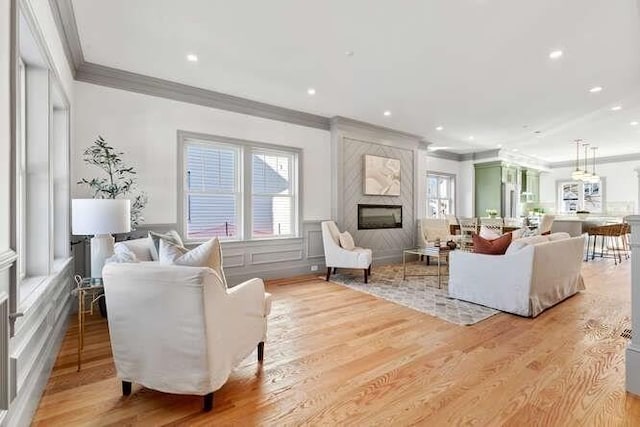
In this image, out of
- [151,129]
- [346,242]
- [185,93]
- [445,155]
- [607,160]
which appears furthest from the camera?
[607,160]

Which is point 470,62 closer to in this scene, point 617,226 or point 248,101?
point 248,101

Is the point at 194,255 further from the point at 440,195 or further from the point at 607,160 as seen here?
the point at 607,160

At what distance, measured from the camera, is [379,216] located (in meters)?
6.61

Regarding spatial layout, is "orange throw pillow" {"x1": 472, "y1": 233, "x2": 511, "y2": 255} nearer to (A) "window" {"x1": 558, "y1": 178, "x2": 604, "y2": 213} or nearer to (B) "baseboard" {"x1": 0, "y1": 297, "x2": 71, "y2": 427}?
(B) "baseboard" {"x1": 0, "y1": 297, "x2": 71, "y2": 427}

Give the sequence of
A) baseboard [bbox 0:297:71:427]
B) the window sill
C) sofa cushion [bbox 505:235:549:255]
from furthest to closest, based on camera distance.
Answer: the window sill
sofa cushion [bbox 505:235:549:255]
baseboard [bbox 0:297:71:427]

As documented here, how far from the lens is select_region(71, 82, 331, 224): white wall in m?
3.74

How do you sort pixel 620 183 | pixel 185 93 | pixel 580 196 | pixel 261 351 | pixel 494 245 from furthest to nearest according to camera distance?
pixel 580 196 < pixel 620 183 < pixel 185 93 < pixel 494 245 < pixel 261 351

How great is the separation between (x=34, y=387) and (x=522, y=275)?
4051 mm

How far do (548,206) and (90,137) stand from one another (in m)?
12.9

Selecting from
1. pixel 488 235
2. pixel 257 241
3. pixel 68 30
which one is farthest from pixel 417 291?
pixel 68 30

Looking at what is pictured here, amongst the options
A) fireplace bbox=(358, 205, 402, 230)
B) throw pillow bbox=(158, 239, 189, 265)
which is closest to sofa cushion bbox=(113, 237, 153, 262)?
throw pillow bbox=(158, 239, 189, 265)

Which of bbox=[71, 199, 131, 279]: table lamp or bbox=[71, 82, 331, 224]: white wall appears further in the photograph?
bbox=[71, 82, 331, 224]: white wall

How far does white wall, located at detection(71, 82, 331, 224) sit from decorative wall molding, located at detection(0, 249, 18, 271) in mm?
2512

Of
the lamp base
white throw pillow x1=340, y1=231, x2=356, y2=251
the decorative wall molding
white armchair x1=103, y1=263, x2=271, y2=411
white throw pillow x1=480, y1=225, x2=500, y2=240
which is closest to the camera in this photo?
the decorative wall molding
